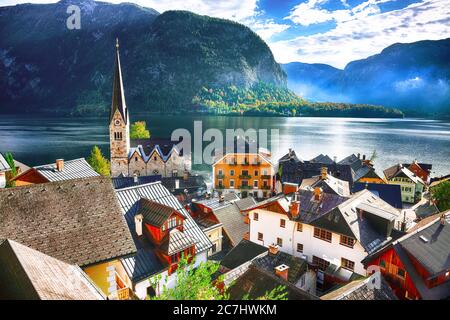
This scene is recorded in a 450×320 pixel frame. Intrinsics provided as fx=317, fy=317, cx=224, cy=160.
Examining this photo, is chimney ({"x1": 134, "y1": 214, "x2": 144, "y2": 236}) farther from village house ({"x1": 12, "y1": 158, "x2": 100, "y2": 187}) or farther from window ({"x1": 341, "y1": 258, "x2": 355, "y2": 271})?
window ({"x1": 341, "y1": 258, "x2": 355, "y2": 271})

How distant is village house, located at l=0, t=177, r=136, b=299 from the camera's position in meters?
11.8

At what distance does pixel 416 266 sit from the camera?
19.8m

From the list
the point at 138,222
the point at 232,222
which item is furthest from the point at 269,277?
the point at 232,222

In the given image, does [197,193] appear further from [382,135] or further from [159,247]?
[382,135]

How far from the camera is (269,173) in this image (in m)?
54.6

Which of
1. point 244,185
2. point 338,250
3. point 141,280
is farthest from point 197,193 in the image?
point 141,280

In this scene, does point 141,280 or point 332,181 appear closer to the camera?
point 141,280

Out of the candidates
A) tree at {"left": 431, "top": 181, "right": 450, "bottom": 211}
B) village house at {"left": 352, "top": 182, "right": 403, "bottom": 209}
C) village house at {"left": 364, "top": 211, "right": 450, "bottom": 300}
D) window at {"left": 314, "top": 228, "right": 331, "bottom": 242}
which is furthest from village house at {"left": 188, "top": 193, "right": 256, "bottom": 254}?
tree at {"left": 431, "top": 181, "right": 450, "bottom": 211}

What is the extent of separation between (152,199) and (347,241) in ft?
49.6

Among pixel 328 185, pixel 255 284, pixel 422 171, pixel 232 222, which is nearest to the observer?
pixel 255 284

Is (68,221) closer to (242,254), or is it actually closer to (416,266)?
(242,254)

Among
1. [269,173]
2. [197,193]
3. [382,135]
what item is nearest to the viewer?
[197,193]
